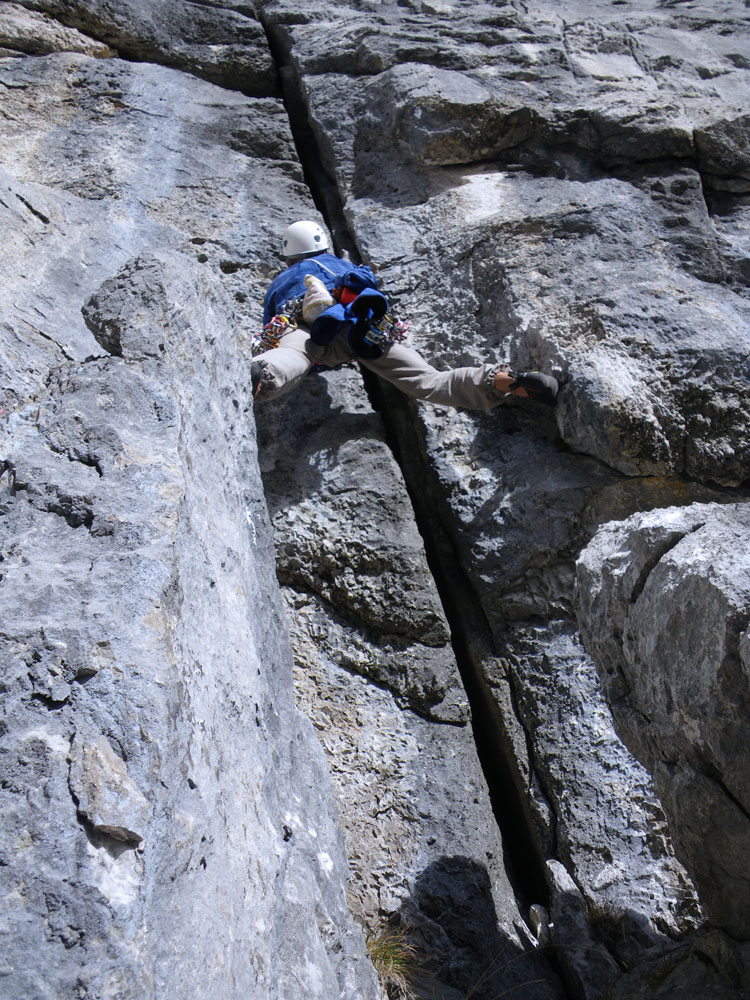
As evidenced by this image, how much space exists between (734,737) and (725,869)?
0.49 meters

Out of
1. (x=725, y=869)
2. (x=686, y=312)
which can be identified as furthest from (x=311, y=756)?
(x=686, y=312)

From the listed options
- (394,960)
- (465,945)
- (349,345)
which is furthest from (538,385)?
(394,960)

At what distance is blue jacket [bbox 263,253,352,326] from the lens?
5145mm

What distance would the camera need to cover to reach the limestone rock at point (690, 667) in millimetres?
2188

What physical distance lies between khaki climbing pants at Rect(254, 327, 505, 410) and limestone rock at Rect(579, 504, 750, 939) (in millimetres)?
1919

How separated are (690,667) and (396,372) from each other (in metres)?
2.90

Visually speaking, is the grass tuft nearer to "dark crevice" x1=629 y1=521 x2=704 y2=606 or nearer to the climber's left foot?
"dark crevice" x1=629 y1=521 x2=704 y2=606

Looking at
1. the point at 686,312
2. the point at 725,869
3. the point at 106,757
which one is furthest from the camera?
the point at 686,312

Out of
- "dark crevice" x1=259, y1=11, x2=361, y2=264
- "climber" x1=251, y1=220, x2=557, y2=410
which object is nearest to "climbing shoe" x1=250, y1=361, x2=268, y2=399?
"climber" x1=251, y1=220, x2=557, y2=410

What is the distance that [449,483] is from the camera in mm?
4680

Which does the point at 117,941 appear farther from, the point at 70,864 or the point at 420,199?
the point at 420,199

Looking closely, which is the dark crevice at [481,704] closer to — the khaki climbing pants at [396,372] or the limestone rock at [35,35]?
the khaki climbing pants at [396,372]

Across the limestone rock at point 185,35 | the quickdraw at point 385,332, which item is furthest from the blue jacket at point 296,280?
the limestone rock at point 185,35

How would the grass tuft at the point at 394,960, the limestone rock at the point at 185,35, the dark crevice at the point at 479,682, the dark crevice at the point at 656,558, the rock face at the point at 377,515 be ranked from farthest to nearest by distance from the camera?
the limestone rock at the point at 185,35 < the dark crevice at the point at 479,682 < the grass tuft at the point at 394,960 < the dark crevice at the point at 656,558 < the rock face at the point at 377,515
